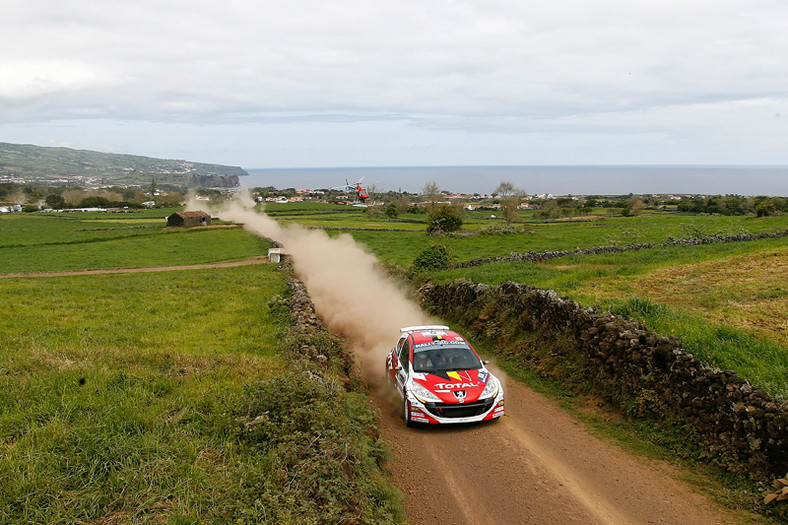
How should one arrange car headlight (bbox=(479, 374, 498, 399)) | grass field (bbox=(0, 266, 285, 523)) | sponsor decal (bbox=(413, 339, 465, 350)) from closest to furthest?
1. grass field (bbox=(0, 266, 285, 523))
2. car headlight (bbox=(479, 374, 498, 399))
3. sponsor decal (bbox=(413, 339, 465, 350))

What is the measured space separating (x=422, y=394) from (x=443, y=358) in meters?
1.43

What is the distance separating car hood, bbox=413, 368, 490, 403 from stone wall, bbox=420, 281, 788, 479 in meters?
3.37

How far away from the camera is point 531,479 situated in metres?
9.05

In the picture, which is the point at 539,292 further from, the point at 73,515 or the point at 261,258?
the point at 261,258

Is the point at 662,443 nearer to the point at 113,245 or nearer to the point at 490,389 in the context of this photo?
the point at 490,389

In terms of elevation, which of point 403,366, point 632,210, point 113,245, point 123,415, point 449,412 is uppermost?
point 632,210

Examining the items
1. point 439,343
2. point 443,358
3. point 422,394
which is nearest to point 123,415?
point 422,394

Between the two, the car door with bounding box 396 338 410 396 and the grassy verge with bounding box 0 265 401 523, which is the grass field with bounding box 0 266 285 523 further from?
the car door with bounding box 396 338 410 396

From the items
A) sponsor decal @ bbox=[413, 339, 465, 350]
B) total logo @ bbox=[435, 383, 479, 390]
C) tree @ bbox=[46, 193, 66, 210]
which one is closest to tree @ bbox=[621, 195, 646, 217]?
sponsor decal @ bbox=[413, 339, 465, 350]

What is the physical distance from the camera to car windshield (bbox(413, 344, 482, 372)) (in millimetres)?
12023

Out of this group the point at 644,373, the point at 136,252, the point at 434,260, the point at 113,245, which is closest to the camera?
the point at 644,373

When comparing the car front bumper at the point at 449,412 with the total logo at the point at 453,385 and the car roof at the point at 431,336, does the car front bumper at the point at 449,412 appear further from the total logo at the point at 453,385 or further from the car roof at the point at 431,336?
the car roof at the point at 431,336

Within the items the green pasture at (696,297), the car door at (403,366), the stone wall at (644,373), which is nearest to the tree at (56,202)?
the green pasture at (696,297)

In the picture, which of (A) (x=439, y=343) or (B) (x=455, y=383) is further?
(A) (x=439, y=343)
